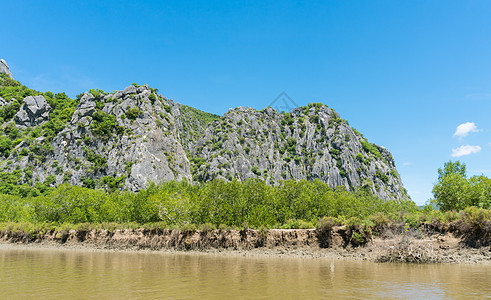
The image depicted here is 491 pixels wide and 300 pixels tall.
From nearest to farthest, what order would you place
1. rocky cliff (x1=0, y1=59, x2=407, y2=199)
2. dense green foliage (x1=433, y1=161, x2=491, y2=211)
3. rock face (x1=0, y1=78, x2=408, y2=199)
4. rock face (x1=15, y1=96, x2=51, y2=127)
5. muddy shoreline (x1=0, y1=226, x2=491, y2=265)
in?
muddy shoreline (x1=0, y1=226, x2=491, y2=265) → dense green foliage (x1=433, y1=161, x2=491, y2=211) → rocky cliff (x1=0, y1=59, x2=407, y2=199) → rock face (x1=0, y1=78, x2=408, y2=199) → rock face (x1=15, y1=96, x2=51, y2=127)

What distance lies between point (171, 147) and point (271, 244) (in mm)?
101364

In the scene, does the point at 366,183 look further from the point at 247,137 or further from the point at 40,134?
the point at 40,134

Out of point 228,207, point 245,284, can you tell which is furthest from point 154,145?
point 245,284

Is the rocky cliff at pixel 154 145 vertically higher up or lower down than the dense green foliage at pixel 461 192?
higher up

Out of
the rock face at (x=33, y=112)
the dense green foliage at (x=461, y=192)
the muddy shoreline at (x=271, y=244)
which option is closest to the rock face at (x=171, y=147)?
the rock face at (x=33, y=112)

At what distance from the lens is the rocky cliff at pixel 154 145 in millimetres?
111562

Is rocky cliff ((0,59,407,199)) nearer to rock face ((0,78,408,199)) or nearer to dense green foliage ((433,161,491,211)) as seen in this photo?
rock face ((0,78,408,199))

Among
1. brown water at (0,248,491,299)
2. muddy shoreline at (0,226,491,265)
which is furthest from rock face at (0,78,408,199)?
brown water at (0,248,491,299)

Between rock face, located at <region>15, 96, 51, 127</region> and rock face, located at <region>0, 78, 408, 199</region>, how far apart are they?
1.24ft

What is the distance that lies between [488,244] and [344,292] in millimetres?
22634

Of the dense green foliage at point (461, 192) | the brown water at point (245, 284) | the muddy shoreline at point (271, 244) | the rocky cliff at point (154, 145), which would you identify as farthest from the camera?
the rocky cliff at point (154, 145)

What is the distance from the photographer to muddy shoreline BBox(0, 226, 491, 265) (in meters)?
27.9

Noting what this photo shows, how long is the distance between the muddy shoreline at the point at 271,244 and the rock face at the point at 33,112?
9906 cm

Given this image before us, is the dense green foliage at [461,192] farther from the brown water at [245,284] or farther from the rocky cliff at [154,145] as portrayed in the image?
the rocky cliff at [154,145]
